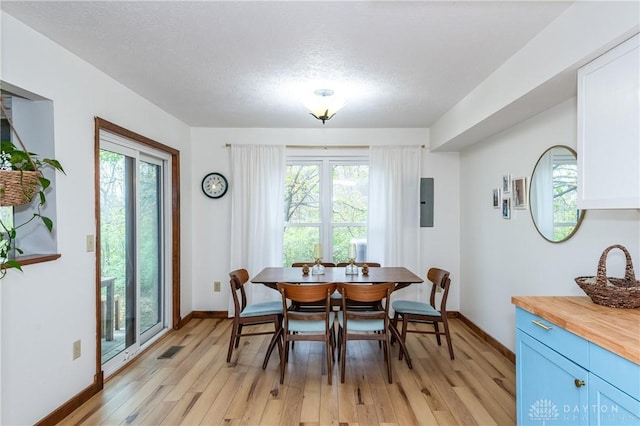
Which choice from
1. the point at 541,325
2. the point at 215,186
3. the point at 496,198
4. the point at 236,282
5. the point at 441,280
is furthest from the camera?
the point at 215,186

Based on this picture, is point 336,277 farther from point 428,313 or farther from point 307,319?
point 428,313

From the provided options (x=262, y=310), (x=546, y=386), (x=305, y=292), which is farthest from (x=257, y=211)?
(x=546, y=386)

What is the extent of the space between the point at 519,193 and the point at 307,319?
2.16m

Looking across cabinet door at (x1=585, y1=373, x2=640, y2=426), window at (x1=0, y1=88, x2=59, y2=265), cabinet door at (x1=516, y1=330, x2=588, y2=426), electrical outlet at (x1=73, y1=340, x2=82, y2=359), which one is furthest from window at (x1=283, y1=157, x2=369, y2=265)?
cabinet door at (x1=585, y1=373, x2=640, y2=426)

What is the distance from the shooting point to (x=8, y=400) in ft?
6.54

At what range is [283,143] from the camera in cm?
468

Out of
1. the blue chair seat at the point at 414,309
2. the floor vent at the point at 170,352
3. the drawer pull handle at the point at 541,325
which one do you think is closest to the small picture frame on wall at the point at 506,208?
the blue chair seat at the point at 414,309

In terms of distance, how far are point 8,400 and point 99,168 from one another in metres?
1.61

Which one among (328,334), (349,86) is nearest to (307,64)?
(349,86)

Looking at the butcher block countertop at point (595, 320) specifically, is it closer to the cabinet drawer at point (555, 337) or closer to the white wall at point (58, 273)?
the cabinet drawer at point (555, 337)

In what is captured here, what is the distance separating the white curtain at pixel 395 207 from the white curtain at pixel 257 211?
118 centimetres

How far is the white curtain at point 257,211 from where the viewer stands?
14.9ft

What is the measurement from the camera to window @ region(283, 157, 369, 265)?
4.77 meters

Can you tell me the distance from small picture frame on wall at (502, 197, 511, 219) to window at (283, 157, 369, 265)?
1753 mm
